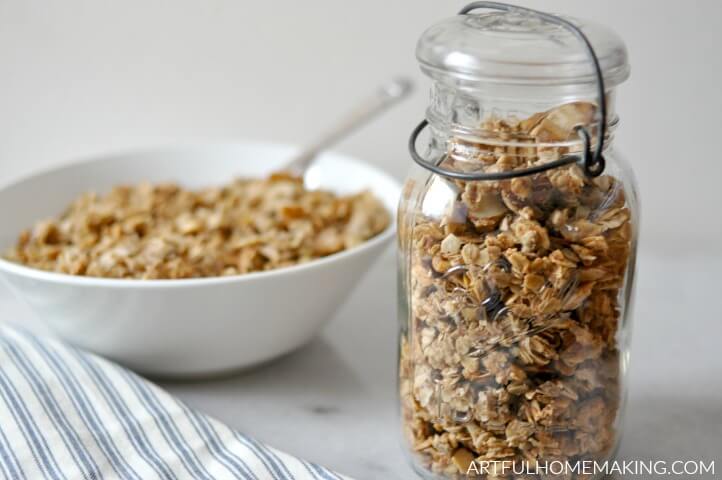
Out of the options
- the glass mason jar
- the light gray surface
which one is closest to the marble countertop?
the light gray surface

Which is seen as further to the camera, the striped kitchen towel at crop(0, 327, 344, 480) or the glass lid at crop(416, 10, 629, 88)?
the striped kitchen towel at crop(0, 327, 344, 480)

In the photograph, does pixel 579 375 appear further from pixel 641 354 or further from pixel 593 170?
pixel 641 354

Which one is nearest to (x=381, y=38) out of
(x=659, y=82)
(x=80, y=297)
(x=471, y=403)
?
(x=659, y=82)

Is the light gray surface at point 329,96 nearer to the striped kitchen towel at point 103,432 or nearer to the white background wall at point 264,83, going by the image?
the white background wall at point 264,83

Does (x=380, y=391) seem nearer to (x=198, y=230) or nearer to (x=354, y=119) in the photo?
(x=198, y=230)

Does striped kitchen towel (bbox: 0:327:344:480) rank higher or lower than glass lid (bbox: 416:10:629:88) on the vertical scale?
lower

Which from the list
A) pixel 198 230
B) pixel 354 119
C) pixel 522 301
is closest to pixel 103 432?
pixel 198 230

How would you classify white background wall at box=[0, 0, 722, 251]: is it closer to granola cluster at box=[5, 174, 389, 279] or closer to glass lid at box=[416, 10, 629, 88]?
granola cluster at box=[5, 174, 389, 279]

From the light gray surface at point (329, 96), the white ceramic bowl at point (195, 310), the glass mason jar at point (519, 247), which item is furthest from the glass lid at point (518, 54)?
the light gray surface at point (329, 96)
